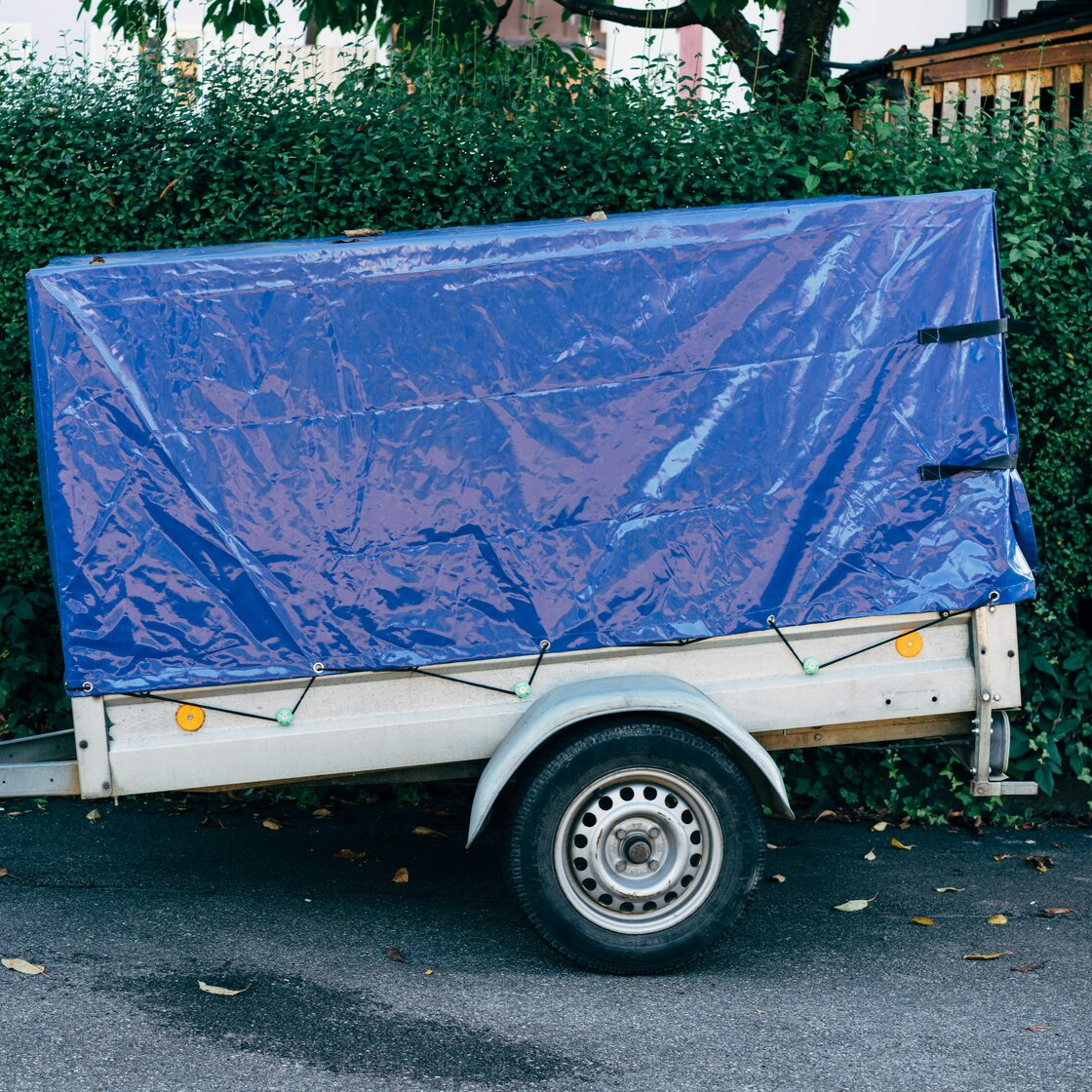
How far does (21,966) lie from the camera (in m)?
4.60

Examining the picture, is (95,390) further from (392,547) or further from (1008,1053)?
(1008,1053)

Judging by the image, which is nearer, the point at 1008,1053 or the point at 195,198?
the point at 1008,1053

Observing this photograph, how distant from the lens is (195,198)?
629 centimetres

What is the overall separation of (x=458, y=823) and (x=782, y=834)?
142 cm

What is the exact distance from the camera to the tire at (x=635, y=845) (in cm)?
446

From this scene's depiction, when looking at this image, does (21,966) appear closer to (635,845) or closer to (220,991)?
(220,991)

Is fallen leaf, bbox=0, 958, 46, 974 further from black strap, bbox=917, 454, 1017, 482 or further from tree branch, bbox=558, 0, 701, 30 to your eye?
tree branch, bbox=558, 0, 701, 30

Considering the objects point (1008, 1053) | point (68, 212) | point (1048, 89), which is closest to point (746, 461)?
point (1008, 1053)

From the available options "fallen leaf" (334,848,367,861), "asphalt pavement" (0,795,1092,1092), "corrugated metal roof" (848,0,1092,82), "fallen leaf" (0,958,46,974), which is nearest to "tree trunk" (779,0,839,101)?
"corrugated metal roof" (848,0,1092,82)

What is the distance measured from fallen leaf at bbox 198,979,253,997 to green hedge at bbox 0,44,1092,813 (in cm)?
238

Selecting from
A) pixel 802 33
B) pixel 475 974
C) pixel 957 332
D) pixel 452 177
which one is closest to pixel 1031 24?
pixel 802 33

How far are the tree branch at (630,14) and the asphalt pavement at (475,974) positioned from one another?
4.86 m

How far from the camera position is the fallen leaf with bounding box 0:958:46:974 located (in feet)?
15.0

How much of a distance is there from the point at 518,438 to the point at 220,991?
196 centimetres
